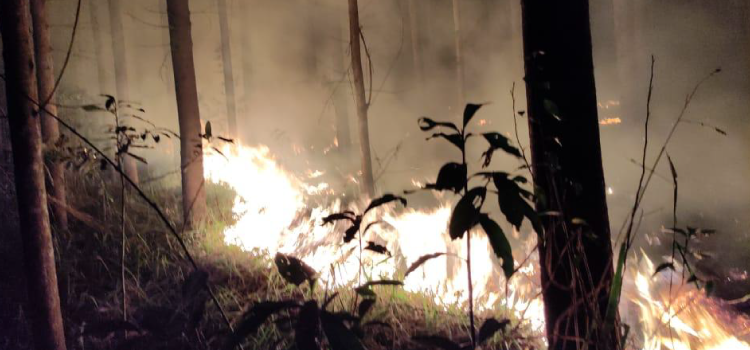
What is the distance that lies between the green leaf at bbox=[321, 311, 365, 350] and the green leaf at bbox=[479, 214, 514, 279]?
588 millimetres

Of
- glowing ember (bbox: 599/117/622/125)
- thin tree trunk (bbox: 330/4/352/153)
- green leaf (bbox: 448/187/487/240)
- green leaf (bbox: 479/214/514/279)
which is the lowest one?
green leaf (bbox: 479/214/514/279)

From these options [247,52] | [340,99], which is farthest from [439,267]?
[247,52]

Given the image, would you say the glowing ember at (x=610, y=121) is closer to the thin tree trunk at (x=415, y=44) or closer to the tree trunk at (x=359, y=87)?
the thin tree trunk at (x=415, y=44)

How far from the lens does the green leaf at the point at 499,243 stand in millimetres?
1762

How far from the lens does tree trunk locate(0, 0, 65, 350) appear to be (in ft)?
9.43

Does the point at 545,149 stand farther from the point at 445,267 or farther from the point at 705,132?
the point at 705,132

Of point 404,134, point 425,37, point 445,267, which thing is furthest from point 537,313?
point 425,37

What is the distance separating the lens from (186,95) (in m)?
6.56

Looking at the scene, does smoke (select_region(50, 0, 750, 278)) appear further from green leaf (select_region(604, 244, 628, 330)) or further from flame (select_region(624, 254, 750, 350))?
green leaf (select_region(604, 244, 628, 330))

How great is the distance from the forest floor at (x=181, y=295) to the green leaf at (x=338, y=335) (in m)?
0.76

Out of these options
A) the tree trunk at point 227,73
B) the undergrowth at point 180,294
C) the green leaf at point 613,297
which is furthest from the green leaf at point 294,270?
the tree trunk at point 227,73

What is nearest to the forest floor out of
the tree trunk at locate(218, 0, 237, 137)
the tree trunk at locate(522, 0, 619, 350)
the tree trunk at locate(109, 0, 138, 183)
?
the tree trunk at locate(522, 0, 619, 350)

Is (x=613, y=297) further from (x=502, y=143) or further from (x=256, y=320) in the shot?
(x=256, y=320)

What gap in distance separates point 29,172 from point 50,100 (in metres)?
2.30
